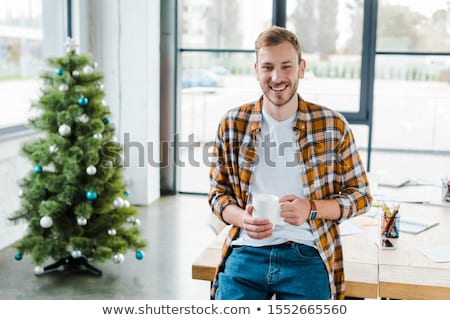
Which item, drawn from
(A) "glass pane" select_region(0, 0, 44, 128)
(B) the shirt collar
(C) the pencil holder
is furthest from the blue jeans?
(A) "glass pane" select_region(0, 0, 44, 128)

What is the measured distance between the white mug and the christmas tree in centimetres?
209

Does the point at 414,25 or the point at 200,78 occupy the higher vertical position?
the point at 414,25

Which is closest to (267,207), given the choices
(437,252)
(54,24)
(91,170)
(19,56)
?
(437,252)

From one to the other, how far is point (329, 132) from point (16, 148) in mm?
3064

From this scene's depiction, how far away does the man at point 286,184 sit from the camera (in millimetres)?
1866

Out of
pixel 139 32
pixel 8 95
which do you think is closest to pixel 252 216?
pixel 8 95

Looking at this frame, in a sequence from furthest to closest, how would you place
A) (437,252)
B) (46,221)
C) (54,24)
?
(54,24) → (46,221) → (437,252)

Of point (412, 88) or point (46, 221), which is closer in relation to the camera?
point (46, 221)

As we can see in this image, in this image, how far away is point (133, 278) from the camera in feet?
12.5

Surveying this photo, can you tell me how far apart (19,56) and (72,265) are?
1732 millimetres

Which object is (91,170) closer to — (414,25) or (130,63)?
(130,63)

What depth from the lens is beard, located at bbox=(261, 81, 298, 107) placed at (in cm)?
193

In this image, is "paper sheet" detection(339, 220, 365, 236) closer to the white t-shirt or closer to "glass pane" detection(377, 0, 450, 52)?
the white t-shirt

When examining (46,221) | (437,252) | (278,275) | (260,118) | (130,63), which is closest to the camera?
(278,275)
